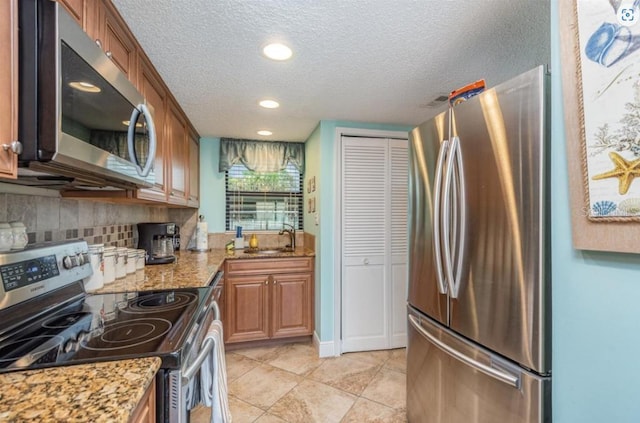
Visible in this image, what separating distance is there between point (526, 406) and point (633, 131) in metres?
0.93

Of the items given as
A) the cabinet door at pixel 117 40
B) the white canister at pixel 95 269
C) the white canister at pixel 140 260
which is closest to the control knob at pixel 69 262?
the white canister at pixel 95 269

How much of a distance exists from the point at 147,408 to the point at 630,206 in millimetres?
1383

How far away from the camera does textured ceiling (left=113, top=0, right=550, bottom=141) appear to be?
4.20 ft

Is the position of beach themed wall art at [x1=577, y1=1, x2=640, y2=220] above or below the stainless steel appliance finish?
above

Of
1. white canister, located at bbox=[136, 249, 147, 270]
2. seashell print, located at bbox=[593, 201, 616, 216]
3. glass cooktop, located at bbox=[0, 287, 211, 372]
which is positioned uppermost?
seashell print, located at bbox=[593, 201, 616, 216]

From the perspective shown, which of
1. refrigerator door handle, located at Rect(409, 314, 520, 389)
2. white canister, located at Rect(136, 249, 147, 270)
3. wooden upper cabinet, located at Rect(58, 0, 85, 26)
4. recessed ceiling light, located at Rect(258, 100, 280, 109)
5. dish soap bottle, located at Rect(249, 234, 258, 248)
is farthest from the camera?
dish soap bottle, located at Rect(249, 234, 258, 248)

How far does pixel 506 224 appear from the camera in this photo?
113cm

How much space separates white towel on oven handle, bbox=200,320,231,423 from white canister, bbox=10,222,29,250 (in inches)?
31.6

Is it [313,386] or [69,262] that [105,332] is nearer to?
[69,262]

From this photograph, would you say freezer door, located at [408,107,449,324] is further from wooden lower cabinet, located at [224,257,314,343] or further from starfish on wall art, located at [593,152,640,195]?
wooden lower cabinet, located at [224,257,314,343]

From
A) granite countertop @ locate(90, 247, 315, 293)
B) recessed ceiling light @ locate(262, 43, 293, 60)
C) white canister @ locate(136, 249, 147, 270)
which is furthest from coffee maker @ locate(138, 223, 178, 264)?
recessed ceiling light @ locate(262, 43, 293, 60)

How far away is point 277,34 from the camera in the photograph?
146 cm

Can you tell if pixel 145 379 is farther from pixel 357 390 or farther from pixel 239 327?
pixel 239 327

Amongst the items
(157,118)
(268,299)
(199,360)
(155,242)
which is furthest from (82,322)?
(268,299)
